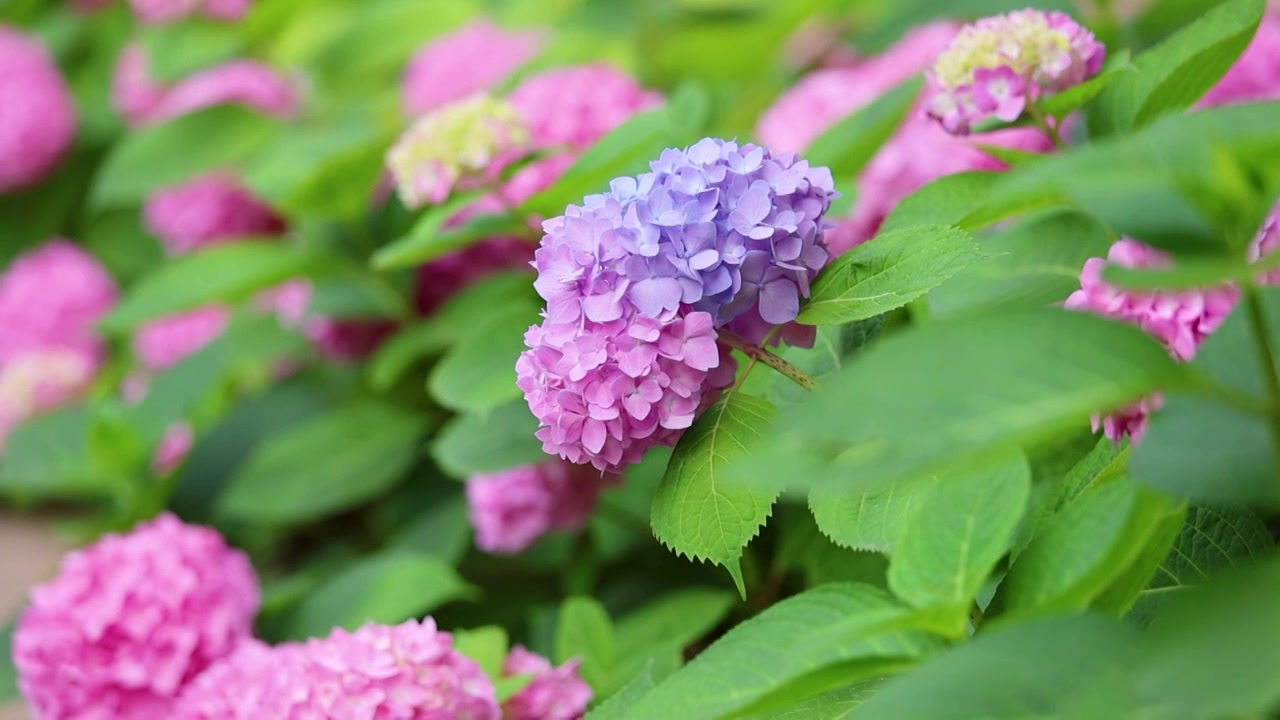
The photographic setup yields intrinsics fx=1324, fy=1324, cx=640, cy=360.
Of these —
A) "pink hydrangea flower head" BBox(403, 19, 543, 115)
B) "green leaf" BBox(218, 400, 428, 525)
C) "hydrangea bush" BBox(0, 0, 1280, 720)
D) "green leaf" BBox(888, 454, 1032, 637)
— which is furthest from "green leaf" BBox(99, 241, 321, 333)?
"green leaf" BBox(888, 454, 1032, 637)

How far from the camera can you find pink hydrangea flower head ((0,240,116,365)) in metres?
1.75

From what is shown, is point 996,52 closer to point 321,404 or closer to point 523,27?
point 321,404

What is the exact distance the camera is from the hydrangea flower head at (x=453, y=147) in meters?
0.84

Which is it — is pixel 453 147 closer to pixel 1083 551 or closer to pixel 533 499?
pixel 533 499

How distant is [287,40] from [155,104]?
0.66 ft

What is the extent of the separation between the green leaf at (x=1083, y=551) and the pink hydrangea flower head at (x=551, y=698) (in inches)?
11.3

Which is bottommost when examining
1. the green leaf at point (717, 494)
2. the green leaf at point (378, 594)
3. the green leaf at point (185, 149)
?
the green leaf at point (378, 594)

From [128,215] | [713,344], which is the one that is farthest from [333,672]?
[128,215]

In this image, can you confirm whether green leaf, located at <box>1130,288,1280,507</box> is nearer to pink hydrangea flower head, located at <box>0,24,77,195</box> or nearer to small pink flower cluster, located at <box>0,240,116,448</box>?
small pink flower cluster, located at <box>0,240,116,448</box>

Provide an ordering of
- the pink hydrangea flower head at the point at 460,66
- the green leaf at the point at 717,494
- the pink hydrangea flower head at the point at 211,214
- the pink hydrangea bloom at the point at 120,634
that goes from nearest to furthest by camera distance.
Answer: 1. the green leaf at the point at 717,494
2. the pink hydrangea bloom at the point at 120,634
3. the pink hydrangea flower head at the point at 460,66
4. the pink hydrangea flower head at the point at 211,214

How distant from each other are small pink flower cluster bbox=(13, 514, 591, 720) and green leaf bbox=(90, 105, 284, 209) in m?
0.54

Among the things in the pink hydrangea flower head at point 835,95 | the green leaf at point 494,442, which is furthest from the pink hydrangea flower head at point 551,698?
the pink hydrangea flower head at point 835,95

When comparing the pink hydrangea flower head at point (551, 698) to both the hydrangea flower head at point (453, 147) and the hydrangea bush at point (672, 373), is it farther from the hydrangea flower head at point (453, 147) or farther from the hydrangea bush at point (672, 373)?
the hydrangea flower head at point (453, 147)

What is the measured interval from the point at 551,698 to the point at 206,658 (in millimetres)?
311
